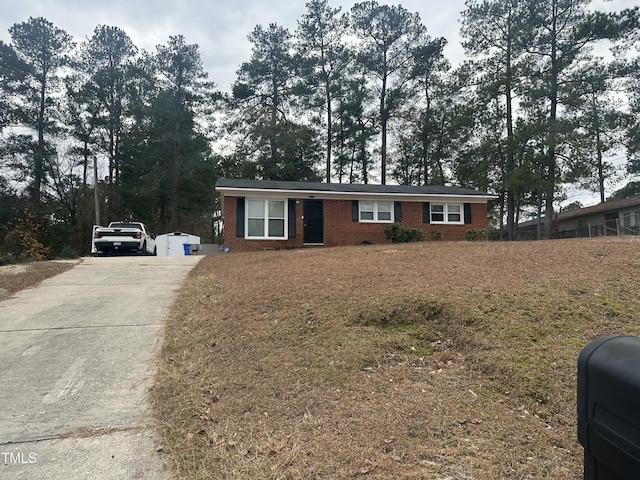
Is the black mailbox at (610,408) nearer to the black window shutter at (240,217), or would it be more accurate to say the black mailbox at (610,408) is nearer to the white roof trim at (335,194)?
the white roof trim at (335,194)

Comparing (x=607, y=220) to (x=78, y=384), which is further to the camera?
(x=607, y=220)

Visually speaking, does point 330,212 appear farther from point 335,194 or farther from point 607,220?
point 607,220

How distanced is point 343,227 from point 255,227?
3551 mm

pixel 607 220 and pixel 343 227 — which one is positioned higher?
pixel 607 220

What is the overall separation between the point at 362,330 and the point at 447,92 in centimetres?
2542

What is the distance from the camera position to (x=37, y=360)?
4.18 meters

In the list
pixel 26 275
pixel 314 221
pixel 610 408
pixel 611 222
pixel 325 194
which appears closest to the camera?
pixel 610 408

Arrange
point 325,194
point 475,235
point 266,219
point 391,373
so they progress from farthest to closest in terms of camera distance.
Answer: point 325,194 < point 475,235 < point 266,219 < point 391,373

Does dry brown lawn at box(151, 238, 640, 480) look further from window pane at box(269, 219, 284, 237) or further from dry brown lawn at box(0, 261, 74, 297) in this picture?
window pane at box(269, 219, 284, 237)

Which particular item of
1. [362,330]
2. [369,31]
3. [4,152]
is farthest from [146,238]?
[369,31]

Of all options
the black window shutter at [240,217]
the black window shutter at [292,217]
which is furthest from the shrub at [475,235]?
the black window shutter at [240,217]

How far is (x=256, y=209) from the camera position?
1526cm

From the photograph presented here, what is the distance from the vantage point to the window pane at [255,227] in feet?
49.5

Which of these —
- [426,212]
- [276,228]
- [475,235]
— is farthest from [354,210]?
[475,235]
